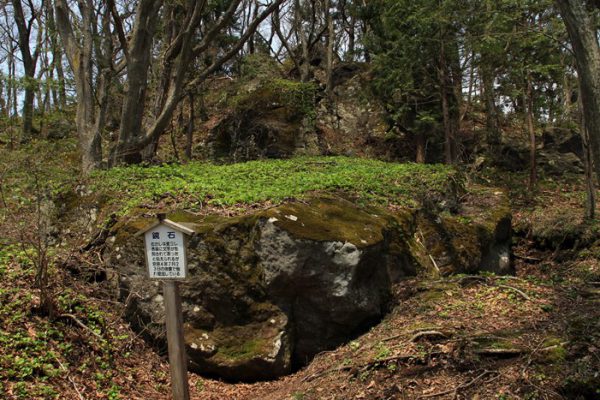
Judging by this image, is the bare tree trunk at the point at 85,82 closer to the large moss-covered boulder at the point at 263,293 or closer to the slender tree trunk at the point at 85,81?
the slender tree trunk at the point at 85,81

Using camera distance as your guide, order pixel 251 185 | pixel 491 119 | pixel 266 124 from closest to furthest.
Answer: pixel 251 185 < pixel 266 124 < pixel 491 119

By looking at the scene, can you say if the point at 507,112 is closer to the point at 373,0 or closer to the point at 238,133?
the point at 373,0

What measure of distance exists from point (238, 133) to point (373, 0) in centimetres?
753

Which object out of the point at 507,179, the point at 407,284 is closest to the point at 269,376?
the point at 407,284

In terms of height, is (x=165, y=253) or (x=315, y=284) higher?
(x=165, y=253)

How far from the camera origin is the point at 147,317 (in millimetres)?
5969

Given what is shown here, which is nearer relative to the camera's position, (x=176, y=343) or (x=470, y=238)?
(x=176, y=343)

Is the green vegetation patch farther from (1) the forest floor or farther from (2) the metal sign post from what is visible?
(2) the metal sign post

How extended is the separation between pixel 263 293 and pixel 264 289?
0.06 m

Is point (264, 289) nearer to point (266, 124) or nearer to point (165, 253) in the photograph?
point (165, 253)

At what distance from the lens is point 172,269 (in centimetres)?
414

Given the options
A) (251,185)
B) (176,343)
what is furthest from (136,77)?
(176,343)

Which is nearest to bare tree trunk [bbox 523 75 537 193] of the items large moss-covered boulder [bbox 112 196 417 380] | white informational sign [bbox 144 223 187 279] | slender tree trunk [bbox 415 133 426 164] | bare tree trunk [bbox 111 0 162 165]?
slender tree trunk [bbox 415 133 426 164]

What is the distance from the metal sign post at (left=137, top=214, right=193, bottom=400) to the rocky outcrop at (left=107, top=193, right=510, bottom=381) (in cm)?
144
